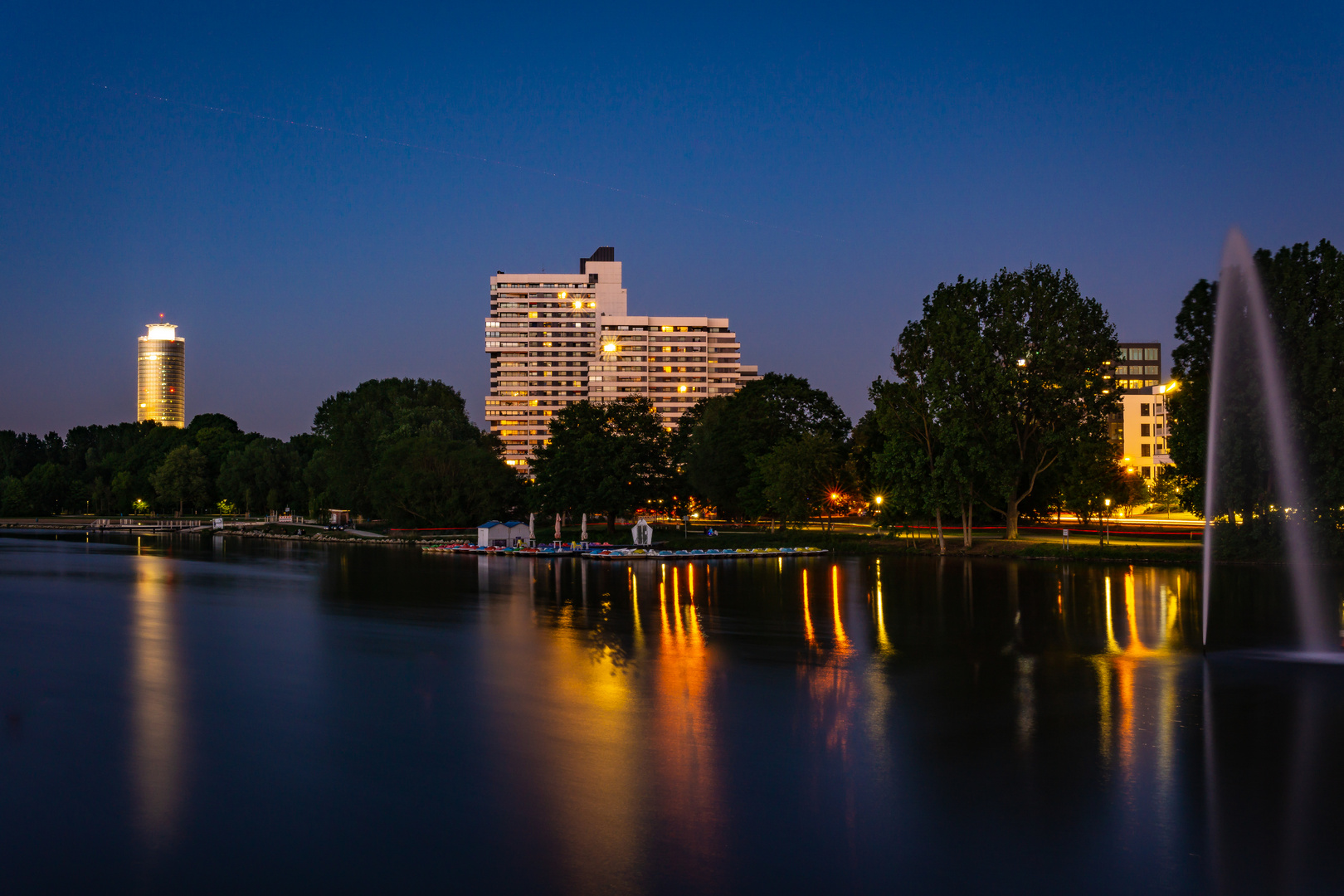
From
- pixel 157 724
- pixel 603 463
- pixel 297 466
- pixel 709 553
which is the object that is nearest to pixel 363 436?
pixel 297 466

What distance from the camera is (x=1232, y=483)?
45000 mm

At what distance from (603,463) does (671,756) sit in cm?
6490

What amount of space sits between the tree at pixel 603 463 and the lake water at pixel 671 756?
47569 mm

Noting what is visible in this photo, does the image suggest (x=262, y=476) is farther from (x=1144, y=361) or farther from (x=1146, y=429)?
(x=1144, y=361)

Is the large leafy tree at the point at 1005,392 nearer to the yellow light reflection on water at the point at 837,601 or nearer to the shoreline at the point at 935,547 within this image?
the shoreline at the point at 935,547

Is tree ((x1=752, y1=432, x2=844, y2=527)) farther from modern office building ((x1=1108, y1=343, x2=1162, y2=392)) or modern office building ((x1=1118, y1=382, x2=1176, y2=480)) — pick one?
modern office building ((x1=1108, y1=343, x2=1162, y2=392))

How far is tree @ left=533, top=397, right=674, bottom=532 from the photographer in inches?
3063

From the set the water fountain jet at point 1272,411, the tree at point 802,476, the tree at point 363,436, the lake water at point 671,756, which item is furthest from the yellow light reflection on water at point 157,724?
the tree at point 363,436

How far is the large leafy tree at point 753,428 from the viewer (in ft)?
253

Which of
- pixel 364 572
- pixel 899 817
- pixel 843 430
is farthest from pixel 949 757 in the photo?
pixel 843 430

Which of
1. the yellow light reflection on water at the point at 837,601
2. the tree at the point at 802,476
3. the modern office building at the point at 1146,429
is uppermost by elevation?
the modern office building at the point at 1146,429

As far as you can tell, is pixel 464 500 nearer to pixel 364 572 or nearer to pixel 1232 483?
pixel 364 572

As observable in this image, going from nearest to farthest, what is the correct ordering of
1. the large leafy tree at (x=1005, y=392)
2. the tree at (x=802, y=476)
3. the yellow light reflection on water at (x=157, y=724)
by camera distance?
the yellow light reflection on water at (x=157, y=724) → the large leafy tree at (x=1005, y=392) → the tree at (x=802, y=476)

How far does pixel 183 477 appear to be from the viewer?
460 ft
